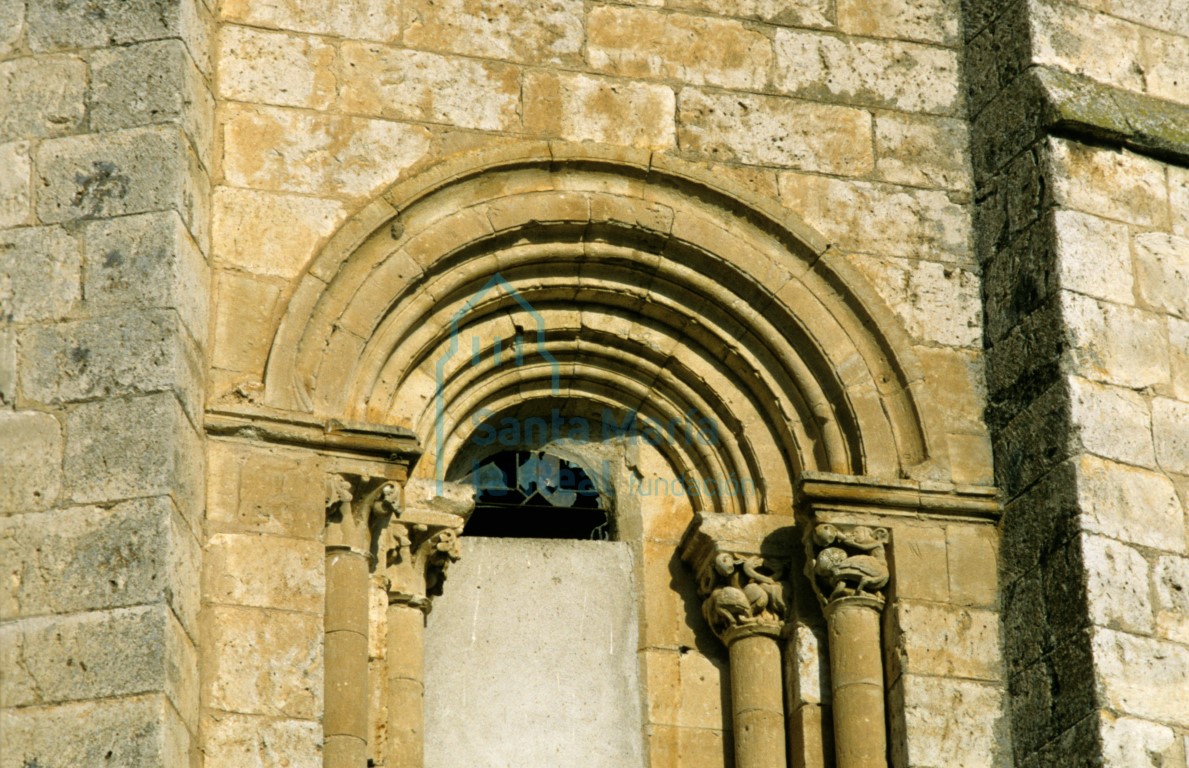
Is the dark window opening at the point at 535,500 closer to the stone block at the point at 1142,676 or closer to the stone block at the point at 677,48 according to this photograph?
the stone block at the point at 677,48

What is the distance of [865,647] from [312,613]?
2.05 metres

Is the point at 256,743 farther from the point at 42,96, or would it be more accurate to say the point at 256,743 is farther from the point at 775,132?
the point at 775,132

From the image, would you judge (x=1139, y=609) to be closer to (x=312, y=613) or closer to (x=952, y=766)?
(x=952, y=766)

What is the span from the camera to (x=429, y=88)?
9781 mm

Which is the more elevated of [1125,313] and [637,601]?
[1125,313]

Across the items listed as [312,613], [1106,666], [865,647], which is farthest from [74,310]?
[1106,666]

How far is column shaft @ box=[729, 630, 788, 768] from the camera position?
367 inches

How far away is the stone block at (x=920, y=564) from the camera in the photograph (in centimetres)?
936

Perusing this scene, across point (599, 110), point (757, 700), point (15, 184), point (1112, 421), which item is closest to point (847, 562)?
point (757, 700)

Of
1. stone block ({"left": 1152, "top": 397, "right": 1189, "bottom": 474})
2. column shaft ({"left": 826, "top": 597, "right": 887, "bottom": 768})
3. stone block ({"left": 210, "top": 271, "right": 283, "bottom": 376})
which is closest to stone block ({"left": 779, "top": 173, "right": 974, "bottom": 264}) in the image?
stone block ({"left": 1152, "top": 397, "right": 1189, "bottom": 474})

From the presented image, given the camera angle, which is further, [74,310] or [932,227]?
[932,227]

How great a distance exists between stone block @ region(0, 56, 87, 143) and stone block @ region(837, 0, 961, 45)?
3.15 meters

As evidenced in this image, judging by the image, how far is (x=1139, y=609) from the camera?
8.98 metres

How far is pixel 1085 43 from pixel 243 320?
11.6ft
